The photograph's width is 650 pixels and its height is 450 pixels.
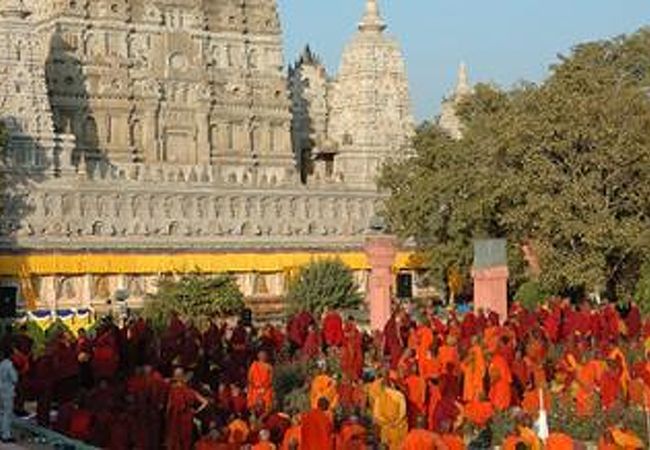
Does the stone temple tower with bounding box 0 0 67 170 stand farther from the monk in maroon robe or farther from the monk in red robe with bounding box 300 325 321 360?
the monk in red robe with bounding box 300 325 321 360

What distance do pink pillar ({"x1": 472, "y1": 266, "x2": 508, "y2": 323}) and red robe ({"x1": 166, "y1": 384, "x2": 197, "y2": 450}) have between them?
12.5m

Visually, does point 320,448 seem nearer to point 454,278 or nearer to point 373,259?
point 373,259

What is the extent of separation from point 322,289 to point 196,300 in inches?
187

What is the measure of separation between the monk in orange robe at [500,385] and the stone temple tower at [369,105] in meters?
42.4

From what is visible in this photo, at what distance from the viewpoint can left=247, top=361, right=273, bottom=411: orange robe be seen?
18.2m

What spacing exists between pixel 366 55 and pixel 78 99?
48.3ft

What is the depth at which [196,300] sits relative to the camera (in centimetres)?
4009

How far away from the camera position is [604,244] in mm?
30969

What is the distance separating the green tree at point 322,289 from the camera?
4281 centimetres

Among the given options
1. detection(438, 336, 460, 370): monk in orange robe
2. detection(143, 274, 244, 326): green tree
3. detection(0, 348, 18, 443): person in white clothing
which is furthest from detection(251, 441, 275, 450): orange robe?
detection(143, 274, 244, 326): green tree

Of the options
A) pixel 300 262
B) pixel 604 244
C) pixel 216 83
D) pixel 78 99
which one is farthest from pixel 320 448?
pixel 216 83

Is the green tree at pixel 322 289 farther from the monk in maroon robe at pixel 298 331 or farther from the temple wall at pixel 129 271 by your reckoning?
the monk in maroon robe at pixel 298 331

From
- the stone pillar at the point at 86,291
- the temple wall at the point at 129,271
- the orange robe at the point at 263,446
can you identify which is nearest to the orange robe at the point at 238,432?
the orange robe at the point at 263,446

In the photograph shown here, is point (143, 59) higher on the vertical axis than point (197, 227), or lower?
higher
